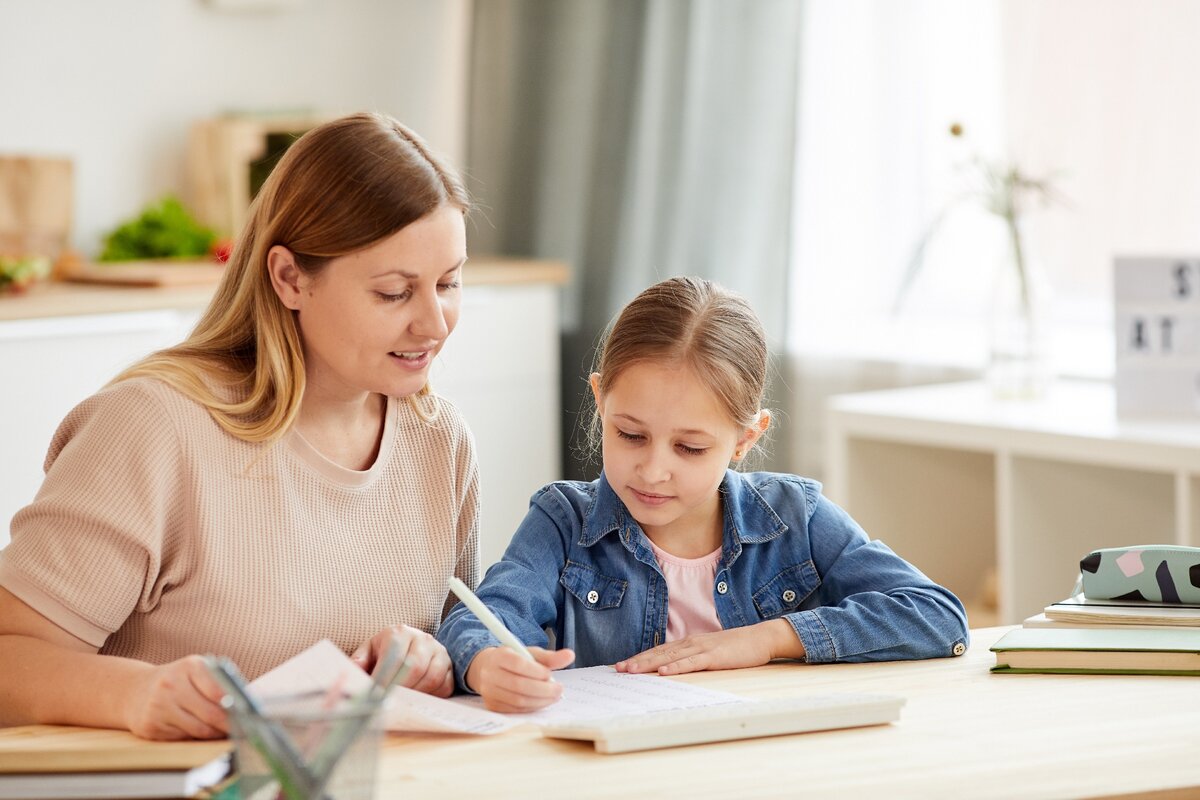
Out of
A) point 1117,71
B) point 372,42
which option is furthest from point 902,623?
point 372,42

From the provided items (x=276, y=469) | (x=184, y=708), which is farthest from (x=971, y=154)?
(x=184, y=708)

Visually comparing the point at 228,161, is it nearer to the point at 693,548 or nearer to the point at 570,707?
the point at 693,548

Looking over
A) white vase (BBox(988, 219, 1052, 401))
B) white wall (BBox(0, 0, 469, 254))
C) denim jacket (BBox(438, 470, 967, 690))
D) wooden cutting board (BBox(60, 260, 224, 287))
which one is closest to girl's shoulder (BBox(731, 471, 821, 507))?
denim jacket (BBox(438, 470, 967, 690))

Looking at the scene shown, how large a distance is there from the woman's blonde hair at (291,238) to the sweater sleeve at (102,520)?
0.21ft

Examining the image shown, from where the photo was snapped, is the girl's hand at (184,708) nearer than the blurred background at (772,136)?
Yes

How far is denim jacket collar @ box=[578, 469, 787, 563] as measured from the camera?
1.58 meters

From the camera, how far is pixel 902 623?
1.48 m

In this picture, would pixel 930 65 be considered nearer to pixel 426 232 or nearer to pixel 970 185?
pixel 970 185

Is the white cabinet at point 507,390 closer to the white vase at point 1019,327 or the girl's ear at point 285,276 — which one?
the white vase at point 1019,327

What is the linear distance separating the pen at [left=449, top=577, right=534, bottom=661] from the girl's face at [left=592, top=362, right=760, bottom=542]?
0.85ft

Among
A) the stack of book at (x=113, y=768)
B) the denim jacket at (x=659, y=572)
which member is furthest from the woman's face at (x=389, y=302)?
the stack of book at (x=113, y=768)

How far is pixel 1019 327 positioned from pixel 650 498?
4.69 ft

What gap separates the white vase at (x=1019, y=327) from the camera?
273cm

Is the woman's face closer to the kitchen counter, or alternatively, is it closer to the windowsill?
the kitchen counter
